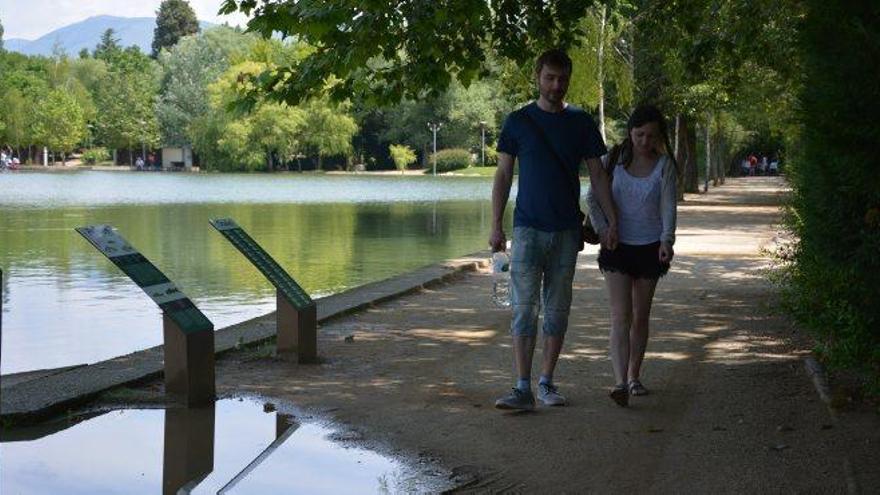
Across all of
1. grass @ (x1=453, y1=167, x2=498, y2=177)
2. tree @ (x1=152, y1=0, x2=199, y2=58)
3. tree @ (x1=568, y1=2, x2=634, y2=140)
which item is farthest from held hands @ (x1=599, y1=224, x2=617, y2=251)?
tree @ (x1=152, y1=0, x2=199, y2=58)

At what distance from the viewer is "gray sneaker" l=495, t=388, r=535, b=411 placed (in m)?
7.53

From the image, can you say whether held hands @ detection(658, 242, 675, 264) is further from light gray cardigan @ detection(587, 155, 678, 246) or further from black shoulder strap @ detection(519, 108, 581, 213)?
black shoulder strap @ detection(519, 108, 581, 213)

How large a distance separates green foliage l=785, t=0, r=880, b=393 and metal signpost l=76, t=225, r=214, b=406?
138 inches

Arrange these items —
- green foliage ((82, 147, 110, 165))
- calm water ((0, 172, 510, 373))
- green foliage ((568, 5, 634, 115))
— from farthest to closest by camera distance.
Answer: green foliage ((82, 147, 110, 165)) → green foliage ((568, 5, 634, 115)) → calm water ((0, 172, 510, 373))

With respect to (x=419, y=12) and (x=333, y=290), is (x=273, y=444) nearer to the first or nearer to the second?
(x=419, y=12)

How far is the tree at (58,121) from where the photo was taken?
12838cm

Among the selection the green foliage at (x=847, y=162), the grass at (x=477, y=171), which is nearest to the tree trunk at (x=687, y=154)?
the green foliage at (x=847, y=162)

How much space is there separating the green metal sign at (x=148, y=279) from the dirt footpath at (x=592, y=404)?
0.83 m

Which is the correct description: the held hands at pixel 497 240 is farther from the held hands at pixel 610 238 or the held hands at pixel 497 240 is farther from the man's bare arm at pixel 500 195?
the held hands at pixel 610 238

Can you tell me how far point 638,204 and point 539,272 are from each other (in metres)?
0.75

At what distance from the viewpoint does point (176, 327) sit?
24.7ft

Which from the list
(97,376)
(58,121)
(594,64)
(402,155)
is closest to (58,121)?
(58,121)

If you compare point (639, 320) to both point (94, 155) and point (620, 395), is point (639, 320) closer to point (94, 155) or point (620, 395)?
point (620, 395)

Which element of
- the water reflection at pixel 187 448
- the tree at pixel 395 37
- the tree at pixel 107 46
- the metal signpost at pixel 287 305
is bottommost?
the water reflection at pixel 187 448
